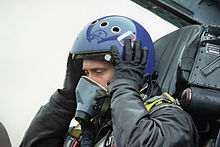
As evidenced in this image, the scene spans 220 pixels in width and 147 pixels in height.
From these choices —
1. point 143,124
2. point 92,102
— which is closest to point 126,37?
point 92,102

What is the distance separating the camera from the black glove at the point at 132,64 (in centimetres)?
143

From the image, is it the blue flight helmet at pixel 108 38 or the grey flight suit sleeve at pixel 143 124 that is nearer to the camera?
the grey flight suit sleeve at pixel 143 124

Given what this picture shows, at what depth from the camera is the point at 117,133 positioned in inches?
50.3

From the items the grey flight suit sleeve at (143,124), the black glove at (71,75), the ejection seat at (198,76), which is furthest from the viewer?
the black glove at (71,75)

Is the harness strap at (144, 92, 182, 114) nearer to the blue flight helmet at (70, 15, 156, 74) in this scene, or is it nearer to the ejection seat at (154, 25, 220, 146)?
the ejection seat at (154, 25, 220, 146)

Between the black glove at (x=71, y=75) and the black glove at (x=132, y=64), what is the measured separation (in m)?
0.66

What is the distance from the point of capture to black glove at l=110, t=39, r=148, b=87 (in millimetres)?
1431

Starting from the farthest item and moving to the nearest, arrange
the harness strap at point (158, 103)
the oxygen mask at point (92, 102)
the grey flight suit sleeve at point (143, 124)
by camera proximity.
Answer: the oxygen mask at point (92, 102)
the harness strap at point (158, 103)
the grey flight suit sleeve at point (143, 124)

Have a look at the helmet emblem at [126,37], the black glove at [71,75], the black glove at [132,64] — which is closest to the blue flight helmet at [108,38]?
the helmet emblem at [126,37]

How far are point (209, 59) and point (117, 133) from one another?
68cm

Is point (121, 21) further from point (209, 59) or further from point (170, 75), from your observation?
point (209, 59)

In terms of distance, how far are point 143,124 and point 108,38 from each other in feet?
2.16

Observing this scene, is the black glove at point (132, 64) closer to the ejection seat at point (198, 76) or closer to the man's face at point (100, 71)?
the man's face at point (100, 71)

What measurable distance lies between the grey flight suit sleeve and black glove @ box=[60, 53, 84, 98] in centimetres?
82
